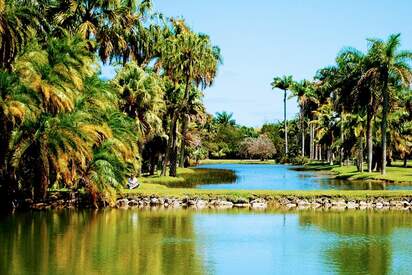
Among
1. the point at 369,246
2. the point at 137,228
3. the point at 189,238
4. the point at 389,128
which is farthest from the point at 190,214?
the point at 389,128

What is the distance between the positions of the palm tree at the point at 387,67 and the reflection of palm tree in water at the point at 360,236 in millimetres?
25779

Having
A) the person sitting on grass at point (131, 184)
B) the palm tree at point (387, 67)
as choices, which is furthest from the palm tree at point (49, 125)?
the palm tree at point (387, 67)

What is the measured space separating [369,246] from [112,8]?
27.5 meters

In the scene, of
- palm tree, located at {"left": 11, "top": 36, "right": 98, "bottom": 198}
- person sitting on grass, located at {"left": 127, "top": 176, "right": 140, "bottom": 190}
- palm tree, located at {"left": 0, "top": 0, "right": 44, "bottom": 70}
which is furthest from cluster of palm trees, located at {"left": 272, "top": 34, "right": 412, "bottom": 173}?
palm tree, located at {"left": 0, "top": 0, "right": 44, "bottom": 70}

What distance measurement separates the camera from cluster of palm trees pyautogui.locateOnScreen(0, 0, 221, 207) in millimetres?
30125

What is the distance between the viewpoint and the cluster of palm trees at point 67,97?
30.1 m

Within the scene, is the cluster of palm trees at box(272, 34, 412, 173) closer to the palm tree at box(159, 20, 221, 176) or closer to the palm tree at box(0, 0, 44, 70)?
the palm tree at box(159, 20, 221, 176)

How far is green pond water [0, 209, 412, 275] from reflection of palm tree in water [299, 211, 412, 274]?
0.10 ft

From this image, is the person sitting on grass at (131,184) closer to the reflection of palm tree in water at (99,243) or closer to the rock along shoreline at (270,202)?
the rock along shoreline at (270,202)

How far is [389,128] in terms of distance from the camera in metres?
74.1

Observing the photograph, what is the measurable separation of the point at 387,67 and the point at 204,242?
39.3 m

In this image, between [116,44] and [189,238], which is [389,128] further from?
[189,238]

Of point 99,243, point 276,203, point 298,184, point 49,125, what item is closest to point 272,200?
point 276,203

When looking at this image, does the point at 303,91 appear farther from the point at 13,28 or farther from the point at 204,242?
the point at 204,242
